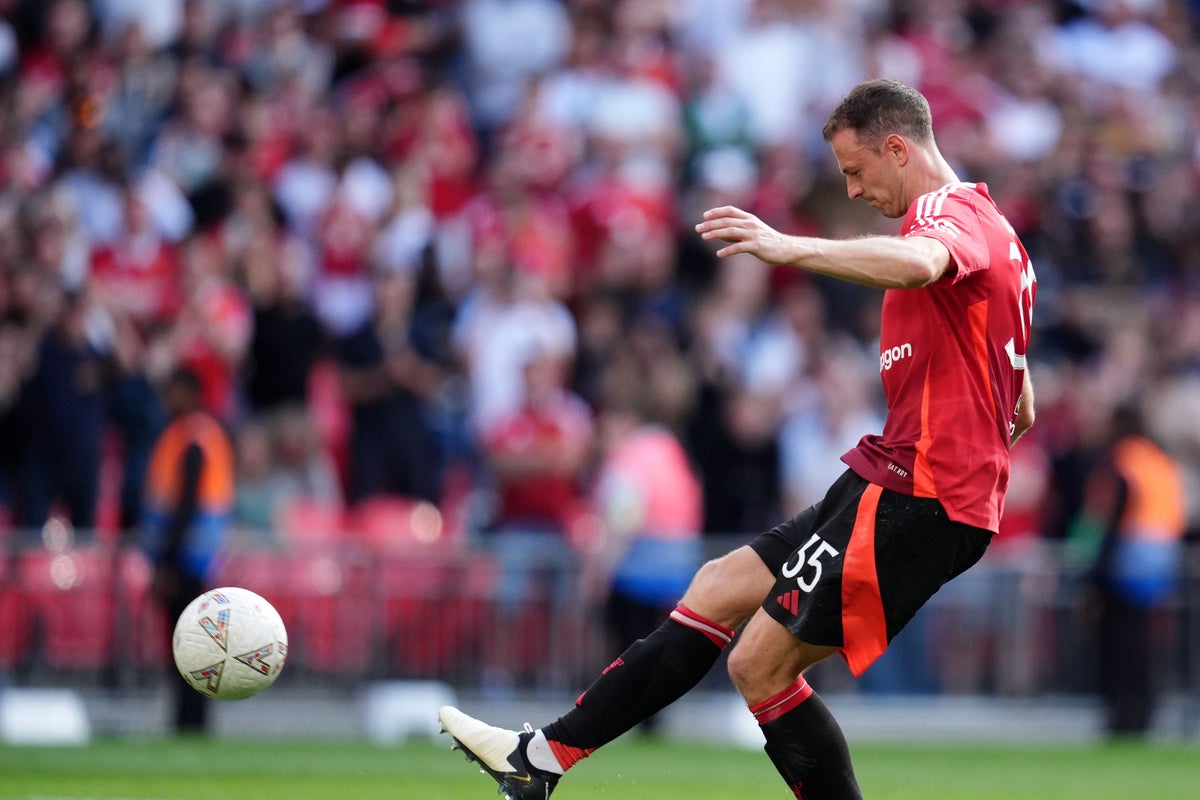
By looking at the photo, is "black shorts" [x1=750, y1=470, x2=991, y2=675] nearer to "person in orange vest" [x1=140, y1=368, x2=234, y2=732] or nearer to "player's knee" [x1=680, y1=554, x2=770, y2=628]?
"player's knee" [x1=680, y1=554, x2=770, y2=628]

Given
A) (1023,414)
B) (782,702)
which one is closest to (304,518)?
(1023,414)

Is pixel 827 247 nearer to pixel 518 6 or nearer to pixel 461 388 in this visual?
pixel 461 388

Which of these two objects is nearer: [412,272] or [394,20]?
[412,272]

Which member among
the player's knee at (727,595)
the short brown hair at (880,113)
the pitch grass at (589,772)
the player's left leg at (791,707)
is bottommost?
the pitch grass at (589,772)

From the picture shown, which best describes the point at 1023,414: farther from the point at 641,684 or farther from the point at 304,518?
the point at 304,518

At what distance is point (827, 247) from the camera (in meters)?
6.33

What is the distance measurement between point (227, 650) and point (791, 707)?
7.62ft

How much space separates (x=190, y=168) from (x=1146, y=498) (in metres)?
8.70

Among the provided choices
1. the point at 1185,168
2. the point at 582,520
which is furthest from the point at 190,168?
the point at 1185,168

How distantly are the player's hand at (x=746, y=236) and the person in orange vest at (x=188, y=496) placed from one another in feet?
27.1

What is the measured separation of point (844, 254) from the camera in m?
6.31

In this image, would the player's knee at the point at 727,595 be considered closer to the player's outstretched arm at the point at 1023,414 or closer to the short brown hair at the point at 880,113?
the player's outstretched arm at the point at 1023,414

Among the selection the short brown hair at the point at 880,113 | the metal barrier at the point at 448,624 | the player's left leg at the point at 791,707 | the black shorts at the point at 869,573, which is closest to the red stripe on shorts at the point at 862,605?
the black shorts at the point at 869,573

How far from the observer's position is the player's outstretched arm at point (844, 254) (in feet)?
20.6
